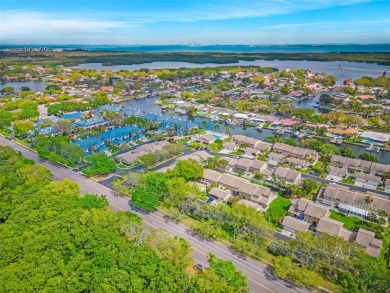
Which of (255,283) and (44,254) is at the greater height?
(44,254)

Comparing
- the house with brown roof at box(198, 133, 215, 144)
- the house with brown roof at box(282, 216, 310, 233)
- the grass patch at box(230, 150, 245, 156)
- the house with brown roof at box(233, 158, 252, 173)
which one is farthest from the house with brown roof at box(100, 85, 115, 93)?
the house with brown roof at box(282, 216, 310, 233)

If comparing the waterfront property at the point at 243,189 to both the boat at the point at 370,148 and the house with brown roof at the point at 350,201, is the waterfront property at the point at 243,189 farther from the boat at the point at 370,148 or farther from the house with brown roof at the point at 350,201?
the boat at the point at 370,148

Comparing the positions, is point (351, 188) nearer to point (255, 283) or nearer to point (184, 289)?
point (255, 283)

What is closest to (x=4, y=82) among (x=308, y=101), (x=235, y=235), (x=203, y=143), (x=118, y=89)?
(x=118, y=89)

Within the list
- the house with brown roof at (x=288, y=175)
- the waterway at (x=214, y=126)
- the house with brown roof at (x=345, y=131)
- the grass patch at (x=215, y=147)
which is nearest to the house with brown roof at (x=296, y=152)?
the house with brown roof at (x=288, y=175)

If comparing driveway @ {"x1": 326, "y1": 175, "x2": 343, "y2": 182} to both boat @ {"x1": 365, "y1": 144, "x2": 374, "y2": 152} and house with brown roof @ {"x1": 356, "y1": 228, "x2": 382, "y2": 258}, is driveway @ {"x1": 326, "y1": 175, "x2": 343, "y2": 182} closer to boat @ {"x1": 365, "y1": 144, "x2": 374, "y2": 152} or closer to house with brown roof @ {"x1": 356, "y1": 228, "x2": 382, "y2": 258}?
house with brown roof @ {"x1": 356, "y1": 228, "x2": 382, "y2": 258}

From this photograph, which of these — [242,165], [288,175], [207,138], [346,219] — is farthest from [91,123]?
[346,219]
